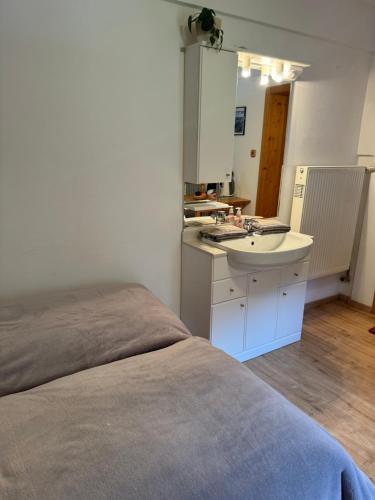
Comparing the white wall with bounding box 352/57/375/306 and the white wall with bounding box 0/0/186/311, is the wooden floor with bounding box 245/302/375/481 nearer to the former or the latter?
the white wall with bounding box 352/57/375/306

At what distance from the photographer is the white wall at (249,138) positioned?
257 centimetres

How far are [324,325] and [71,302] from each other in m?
2.26

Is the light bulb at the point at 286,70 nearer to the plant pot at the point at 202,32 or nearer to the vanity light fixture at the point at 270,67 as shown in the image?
the vanity light fixture at the point at 270,67

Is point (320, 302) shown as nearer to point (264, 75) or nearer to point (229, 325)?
point (229, 325)

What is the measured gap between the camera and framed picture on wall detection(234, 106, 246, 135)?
2.55 metres

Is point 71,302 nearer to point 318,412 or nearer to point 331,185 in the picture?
point 318,412

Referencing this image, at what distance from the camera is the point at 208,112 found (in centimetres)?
219

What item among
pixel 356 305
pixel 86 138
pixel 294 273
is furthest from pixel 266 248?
pixel 356 305

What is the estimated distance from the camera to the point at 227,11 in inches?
88.0

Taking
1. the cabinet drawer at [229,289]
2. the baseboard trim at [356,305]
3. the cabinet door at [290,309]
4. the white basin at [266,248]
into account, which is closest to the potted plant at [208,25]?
the white basin at [266,248]

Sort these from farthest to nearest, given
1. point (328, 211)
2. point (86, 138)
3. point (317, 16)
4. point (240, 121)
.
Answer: point (328, 211) < point (317, 16) < point (240, 121) < point (86, 138)

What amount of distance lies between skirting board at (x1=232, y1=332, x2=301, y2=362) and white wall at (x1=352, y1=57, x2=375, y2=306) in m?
1.08

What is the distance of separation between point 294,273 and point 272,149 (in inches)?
39.9

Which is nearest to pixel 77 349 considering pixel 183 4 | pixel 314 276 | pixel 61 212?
pixel 61 212
